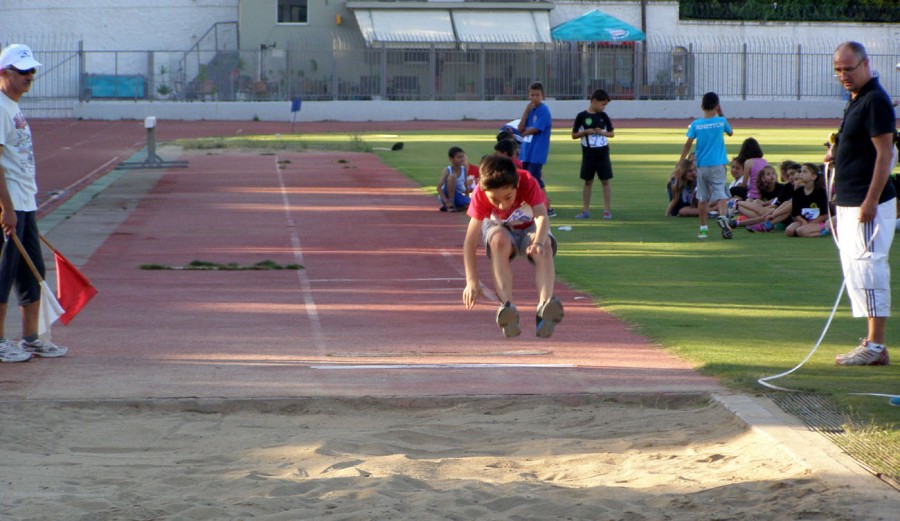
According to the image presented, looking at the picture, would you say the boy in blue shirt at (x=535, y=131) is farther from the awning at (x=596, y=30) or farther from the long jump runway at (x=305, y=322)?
the awning at (x=596, y=30)

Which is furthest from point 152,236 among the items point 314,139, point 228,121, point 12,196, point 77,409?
point 228,121

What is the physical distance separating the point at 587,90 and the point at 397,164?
2592 cm

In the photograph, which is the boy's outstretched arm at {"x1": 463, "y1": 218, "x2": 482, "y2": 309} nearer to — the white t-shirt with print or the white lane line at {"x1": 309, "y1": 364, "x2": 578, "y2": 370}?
the white lane line at {"x1": 309, "y1": 364, "x2": 578, "y2": 370}

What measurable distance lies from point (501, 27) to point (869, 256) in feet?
161

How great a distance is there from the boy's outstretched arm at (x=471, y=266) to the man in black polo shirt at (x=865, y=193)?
9.14 ft

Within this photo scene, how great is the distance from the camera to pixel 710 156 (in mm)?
15289

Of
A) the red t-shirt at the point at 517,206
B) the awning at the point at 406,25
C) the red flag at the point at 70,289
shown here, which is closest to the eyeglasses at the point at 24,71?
the red flag at the point at 70,289

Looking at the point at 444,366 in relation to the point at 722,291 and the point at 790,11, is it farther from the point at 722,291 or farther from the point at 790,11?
the point at 790,11

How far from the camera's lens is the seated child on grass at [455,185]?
1883cm

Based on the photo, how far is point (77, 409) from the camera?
7961mm

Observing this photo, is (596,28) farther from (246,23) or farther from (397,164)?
(397,164)

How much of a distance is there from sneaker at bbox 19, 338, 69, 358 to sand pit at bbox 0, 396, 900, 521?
1474 millimetres

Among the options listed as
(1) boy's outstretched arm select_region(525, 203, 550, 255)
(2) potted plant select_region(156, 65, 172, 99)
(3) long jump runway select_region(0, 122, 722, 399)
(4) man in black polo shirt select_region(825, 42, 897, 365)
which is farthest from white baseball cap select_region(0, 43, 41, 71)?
(2) potted plant select_region(156, 65, 172, 99)

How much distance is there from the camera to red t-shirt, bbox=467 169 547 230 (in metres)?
8.05
